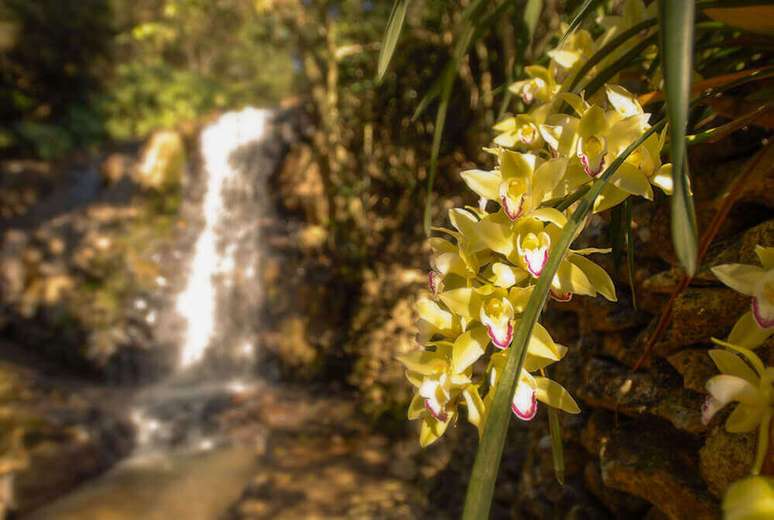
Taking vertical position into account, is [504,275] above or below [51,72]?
below

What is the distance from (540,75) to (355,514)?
1.96 m

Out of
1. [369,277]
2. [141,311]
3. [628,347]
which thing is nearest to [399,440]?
[369,277]

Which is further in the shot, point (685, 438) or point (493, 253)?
point (685, 438)

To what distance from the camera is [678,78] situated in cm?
37

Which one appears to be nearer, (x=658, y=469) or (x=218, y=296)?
(x=658, y=469)

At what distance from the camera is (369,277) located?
396 cm

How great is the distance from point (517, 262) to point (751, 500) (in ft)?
0.92

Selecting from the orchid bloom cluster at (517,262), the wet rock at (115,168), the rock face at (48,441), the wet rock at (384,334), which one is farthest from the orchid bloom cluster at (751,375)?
the wet rock at (115,168)

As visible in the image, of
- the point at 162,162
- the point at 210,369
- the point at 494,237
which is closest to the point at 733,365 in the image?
the point at 494,237

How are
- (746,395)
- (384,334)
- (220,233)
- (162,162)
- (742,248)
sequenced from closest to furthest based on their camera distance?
(746,395) < (742,248) < (384,334) < (220,233) < (162,162)

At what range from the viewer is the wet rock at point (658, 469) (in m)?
0.80

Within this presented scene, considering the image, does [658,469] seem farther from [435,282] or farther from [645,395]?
[435,282]

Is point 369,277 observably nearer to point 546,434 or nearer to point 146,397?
point 146,397

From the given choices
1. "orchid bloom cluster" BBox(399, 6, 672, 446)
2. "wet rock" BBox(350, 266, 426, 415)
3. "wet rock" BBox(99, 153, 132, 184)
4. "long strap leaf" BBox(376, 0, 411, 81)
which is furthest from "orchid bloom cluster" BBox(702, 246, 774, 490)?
"wet rock" BBox(99, 153, 132, 184)
